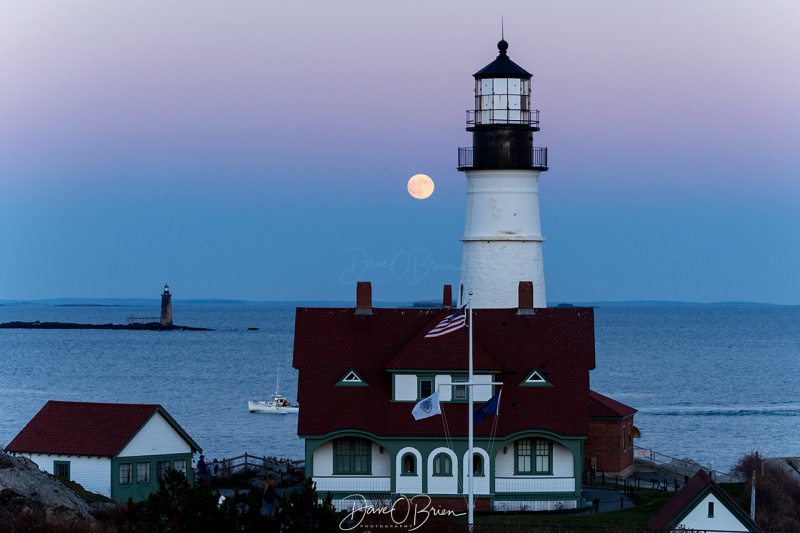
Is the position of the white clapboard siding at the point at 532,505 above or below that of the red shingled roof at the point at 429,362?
below

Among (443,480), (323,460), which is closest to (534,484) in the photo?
(443,480)

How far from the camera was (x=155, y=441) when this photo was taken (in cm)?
3881

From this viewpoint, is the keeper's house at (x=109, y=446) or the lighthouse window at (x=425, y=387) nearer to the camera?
the lighthouse window at (x=425, y=387)

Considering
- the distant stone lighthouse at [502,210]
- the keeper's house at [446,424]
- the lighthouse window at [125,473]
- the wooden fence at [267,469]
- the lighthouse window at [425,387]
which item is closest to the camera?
the keeper's house at [446,424]

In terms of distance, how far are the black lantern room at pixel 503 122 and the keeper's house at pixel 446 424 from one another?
7.07 metres

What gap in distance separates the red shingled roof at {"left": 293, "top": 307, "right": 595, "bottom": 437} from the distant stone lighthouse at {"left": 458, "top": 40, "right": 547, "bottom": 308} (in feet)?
10.6

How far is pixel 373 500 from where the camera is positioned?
36.2m

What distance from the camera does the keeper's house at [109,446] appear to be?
3772cm

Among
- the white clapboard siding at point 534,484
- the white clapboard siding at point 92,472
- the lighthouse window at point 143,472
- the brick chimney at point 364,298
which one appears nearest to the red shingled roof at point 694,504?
the white clapboard siding at point 534,484

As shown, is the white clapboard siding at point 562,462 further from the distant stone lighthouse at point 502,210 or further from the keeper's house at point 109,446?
the keeper's house at point 109,446

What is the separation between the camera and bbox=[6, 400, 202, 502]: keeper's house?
37.7 metres

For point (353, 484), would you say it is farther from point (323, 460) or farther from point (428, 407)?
point (428, 407)

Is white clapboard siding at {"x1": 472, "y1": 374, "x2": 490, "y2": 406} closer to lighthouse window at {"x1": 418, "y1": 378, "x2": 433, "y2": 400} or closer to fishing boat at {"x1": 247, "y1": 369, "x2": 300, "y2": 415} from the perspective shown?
lighthouse window at {"x1": 418, "y1": 378, "x2": 433, "y2": 400}

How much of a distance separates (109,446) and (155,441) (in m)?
1.56
